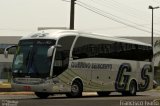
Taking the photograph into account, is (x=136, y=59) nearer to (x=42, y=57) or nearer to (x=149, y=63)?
(x=149, y=63)

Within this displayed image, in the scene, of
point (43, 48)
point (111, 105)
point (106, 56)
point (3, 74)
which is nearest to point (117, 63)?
point (106, 56)

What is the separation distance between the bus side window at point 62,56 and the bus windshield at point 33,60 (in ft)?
1.46

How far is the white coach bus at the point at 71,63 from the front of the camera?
27.6m

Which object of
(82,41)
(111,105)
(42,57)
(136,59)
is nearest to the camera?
(111,105)

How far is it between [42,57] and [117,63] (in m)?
6.86

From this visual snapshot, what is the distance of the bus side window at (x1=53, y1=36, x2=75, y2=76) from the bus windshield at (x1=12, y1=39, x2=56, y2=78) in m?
0.44

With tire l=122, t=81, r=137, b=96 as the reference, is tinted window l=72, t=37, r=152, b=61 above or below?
above

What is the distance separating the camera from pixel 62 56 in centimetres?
2809

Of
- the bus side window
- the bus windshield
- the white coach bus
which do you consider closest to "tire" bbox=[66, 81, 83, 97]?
the white coach bus

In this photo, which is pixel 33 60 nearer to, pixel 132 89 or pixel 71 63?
pixel 71 63

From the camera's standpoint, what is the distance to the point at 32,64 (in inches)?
1094

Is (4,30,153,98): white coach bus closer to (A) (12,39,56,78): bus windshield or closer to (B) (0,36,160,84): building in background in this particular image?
(A) (12,39,56,78): bus windshield

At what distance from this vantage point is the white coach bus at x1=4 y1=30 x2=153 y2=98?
27.6m

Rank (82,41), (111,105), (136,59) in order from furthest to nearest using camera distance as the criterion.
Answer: (136,59) < (82,41) < (111,105)
